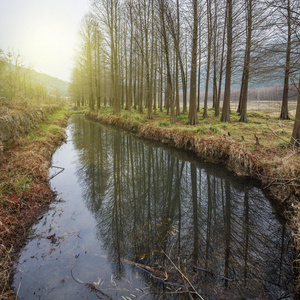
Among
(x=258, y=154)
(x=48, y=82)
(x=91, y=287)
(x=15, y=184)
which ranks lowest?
(x=91, y=287)

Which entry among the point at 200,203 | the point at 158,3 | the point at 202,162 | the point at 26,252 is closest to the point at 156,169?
the point at 202,162

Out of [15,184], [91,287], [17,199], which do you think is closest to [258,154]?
[91,287]

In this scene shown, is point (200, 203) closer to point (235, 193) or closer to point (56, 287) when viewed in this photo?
point (235, 193)

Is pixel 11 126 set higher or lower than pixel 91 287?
higher

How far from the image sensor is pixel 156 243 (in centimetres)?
327

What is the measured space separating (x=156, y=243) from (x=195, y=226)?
41.2 inches

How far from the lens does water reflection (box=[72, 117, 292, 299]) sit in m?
2.63

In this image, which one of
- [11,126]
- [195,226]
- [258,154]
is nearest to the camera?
[195,226]

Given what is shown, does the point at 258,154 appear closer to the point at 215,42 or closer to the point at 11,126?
the point at 11,126

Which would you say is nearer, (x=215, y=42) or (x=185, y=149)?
(x=185, y=149)

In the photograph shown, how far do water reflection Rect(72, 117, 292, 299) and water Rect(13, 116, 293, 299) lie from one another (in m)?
0.02

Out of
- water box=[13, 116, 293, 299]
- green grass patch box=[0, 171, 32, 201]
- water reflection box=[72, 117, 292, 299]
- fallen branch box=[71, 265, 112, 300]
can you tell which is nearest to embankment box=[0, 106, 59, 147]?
green grass patch box=[0, 171, 32, 201]

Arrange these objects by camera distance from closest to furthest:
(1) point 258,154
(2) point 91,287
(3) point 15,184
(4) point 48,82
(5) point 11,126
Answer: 1. (2) point 91,287
2. (3) point 15,184
3. (1) point 258,154
4. (5) point 11,126
5. (4) point 48,82

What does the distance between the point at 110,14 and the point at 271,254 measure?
22.3 m
